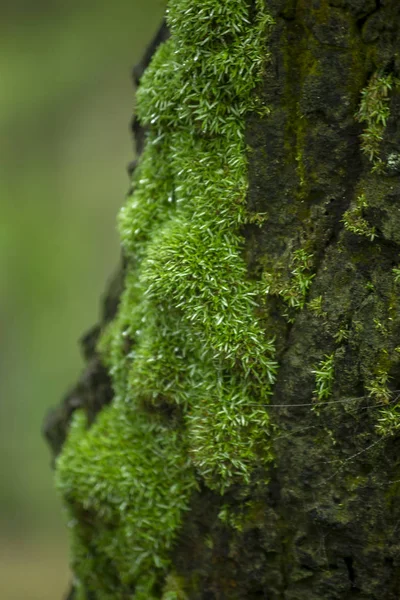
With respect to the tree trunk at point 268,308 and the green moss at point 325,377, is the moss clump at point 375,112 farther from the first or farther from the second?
the green moss at point 325,377

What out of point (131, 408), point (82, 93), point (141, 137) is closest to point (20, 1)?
point (82, 93)

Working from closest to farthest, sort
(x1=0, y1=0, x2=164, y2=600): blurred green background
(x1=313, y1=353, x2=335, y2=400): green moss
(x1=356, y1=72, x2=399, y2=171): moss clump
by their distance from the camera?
(x1=356, y1=72, x2=399, y2=171): moss clump, (x1=313, y1=353, x2=335, y2=400): green moss, (x1=0, y1=0, x2=164, y2=600): blurred green background

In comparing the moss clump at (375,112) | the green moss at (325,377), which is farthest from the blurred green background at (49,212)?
the green moss at (325,377)

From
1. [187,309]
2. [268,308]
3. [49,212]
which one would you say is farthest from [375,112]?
[49,212]

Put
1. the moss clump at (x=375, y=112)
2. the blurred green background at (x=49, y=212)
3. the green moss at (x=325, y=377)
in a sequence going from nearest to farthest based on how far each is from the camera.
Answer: the moss clump at (x=375, y=112), the green moss at (x=325, y=377), the blurred green background at (x=49, y=212)

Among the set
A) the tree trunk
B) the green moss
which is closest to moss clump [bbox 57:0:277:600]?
the tree trunk

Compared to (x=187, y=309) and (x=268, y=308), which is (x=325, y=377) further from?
(x=187, y=309)

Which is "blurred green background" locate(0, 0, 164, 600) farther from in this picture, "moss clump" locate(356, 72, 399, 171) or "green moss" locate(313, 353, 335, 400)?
"green moss" locate(313, 353, 335, 400)
